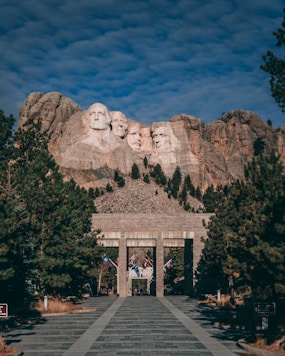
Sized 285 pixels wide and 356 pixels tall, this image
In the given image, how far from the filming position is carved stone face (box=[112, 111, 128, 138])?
13475 cm

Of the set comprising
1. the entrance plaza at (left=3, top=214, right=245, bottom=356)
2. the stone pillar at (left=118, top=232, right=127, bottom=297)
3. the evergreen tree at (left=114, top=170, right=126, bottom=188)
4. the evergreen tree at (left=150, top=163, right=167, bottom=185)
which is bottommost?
the entrance plaza at (left=3, top=214, right=245, bottom=356)

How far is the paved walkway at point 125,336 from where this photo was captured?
18120 millimetres

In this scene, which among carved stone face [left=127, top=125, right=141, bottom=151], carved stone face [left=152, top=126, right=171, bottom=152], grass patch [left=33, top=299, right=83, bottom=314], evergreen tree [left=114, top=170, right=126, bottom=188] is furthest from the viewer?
carved stone face [left=127, top=125, right=141, bottom=151]

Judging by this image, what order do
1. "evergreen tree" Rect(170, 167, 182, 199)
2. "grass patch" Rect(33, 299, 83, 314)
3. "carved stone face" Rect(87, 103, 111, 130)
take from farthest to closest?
1. "evergreen tree" Rect(170, 167, 182, 199)
2. "carved stone face" Rect(87, 103, 111, 130)
3. "grass patch" Rect(33, 299, 83, 314)

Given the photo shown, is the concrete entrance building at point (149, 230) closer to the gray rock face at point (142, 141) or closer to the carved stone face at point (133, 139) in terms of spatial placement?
the gray rock face at point (142, 141)

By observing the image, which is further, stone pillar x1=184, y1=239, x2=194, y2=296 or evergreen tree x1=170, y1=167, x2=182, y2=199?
evergreen tree x1=170, y1=167, x2=182, y2=199

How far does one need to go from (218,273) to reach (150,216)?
48.0 ft

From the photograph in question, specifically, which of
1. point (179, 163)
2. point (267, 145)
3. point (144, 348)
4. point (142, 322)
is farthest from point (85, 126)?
point (144, 348)

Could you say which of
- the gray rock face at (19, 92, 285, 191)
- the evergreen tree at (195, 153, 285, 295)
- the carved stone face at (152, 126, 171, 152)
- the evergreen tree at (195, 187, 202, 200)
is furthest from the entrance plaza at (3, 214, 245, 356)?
the carved stone face at (152, 126, 171, 152)

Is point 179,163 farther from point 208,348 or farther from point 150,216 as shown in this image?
point 208,348

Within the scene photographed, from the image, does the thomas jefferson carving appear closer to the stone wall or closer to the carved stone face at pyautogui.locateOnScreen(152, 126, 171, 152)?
the carved stone face at pyautogui.locateOnScreen(152, 126, 171, 152)

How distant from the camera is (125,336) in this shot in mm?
21984

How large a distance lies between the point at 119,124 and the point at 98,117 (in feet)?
28.4

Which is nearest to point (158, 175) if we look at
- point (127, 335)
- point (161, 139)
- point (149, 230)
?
point (161, 139)
